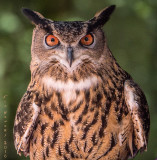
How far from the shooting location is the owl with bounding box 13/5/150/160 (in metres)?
1.82

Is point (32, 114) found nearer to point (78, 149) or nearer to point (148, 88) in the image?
point (78, 149)

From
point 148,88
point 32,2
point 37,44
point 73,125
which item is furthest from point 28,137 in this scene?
point 148,88

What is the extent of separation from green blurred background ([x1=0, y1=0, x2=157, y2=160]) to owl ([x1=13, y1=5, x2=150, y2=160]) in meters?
0.57

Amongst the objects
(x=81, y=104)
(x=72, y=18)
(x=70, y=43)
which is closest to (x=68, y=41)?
(x=70, y=43)

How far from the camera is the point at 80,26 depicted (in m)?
1.72

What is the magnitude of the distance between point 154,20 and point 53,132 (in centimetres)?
147

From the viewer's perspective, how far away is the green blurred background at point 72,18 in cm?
282

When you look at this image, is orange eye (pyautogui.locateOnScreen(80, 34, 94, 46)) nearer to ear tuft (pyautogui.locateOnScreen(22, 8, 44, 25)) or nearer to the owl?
the owl

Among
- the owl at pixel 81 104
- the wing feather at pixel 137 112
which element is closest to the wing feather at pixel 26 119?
the owl at pixel 81 104

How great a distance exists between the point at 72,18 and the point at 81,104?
1.10 m

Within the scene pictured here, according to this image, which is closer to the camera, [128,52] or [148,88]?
[148,88]

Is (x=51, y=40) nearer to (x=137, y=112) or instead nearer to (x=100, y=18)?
(x=100, y=18)

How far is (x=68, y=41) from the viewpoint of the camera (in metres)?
1.71

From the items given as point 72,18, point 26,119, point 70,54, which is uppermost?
point 72,18
